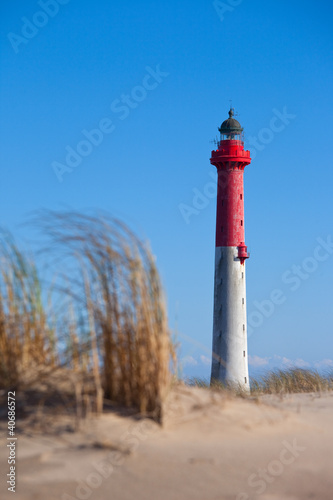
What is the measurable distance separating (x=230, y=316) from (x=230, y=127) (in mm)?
7540

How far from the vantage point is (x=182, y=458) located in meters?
3.79

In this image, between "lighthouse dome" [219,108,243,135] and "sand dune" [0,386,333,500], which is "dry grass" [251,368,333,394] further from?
"lighthouse dome" [219,108,243,135]

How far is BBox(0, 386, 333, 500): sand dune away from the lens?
3.54m

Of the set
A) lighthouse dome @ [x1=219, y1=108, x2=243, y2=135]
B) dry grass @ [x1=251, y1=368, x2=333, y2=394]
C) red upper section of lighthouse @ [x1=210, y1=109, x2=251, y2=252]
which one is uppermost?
lighthouse dome @ [x1=219, y1=108, x2=243, y2=135]

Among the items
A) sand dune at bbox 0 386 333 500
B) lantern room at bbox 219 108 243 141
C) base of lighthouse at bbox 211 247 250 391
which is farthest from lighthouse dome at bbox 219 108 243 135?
sand dune at bbox 0 386 333 500

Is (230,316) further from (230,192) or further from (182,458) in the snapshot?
(182,458)

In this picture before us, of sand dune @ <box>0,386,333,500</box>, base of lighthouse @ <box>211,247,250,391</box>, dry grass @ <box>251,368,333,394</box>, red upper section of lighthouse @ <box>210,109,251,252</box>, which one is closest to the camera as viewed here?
sand dune @ <box>0,386,333,500</box>

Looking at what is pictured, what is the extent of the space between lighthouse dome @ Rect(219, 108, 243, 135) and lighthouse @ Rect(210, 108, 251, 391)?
1.80 meters

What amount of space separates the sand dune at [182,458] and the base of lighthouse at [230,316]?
19.7 m

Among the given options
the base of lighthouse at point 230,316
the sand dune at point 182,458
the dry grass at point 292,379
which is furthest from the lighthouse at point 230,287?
the sand dune at point 182,458

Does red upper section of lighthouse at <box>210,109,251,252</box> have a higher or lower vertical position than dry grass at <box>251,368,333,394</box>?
higher

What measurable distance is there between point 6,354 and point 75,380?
1.89 ft

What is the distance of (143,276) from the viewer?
4.28m

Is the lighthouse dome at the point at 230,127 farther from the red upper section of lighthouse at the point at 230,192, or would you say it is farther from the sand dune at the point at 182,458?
the sand dune at the point at 182,458
